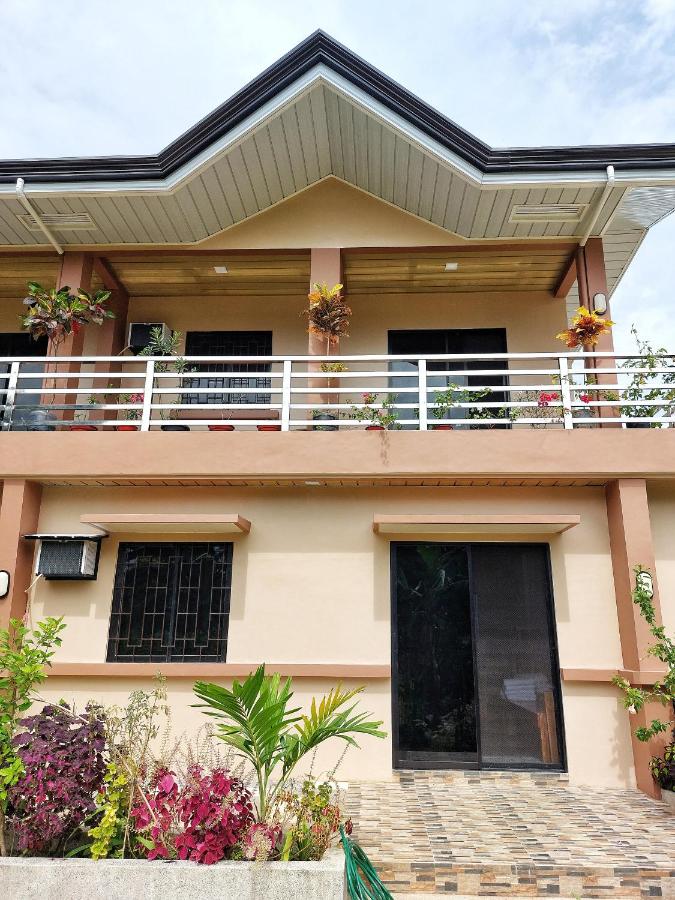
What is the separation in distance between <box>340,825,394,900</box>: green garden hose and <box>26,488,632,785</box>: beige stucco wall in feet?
8.32

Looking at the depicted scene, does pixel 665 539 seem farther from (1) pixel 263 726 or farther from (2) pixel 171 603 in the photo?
(2) pixel 171 603

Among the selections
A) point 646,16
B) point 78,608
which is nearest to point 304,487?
point 78,608

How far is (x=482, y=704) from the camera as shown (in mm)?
6777

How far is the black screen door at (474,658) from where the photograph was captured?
6711 millimetres

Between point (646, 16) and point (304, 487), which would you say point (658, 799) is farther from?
point (646, 16)

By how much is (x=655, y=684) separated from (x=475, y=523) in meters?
2.22

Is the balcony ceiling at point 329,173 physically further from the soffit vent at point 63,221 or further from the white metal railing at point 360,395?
the white metal railing at point 360,395

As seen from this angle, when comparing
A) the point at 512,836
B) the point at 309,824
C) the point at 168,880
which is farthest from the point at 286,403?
the point at 168,880

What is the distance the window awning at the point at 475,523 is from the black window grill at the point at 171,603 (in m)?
1.86

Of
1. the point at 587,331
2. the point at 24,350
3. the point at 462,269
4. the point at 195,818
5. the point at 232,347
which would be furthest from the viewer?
Answer: the point at 24,350

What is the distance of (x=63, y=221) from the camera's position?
8617mm

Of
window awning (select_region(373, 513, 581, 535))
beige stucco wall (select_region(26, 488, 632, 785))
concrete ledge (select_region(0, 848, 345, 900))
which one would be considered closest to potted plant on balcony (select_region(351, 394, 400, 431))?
beige stucco wall (select_region(26, 488, 632, 785))

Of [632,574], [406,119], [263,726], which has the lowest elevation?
[263,726]

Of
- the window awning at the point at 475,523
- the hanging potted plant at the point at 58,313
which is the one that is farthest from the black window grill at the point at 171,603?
the hanging potted plant at the point at 58,313
